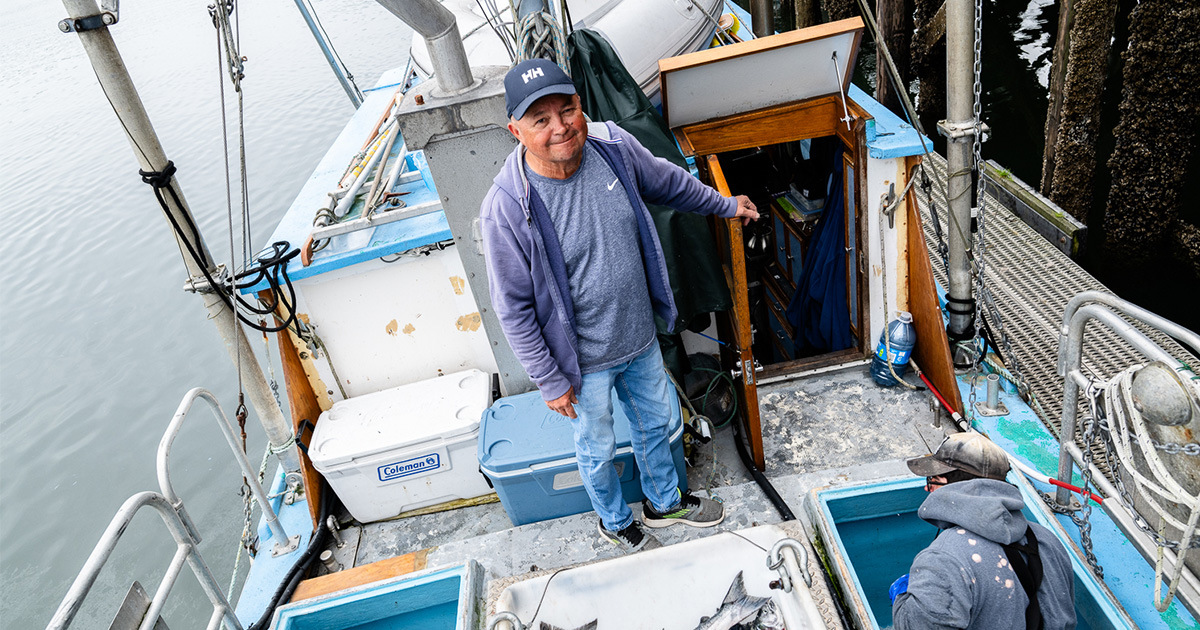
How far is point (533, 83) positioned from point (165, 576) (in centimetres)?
198

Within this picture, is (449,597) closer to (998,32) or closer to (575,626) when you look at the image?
(575,626)

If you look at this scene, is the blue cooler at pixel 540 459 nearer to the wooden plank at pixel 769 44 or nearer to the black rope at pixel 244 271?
the black rope at pixel 244 271

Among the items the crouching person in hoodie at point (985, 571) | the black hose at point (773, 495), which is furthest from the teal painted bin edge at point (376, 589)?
the crouching person in hoodie at point (985, 571)

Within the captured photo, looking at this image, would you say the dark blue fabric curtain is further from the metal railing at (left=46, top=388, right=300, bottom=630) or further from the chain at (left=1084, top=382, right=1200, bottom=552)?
the metal railing at (left=46, top=388, right=300, bottom=630)

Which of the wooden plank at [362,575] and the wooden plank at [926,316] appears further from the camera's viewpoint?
the wooden plank at [926,316]

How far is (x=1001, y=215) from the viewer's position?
700 cm

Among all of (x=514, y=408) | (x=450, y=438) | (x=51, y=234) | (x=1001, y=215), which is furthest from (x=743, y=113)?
(x=51, y=234)

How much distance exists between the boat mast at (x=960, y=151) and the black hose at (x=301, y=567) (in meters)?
3.58

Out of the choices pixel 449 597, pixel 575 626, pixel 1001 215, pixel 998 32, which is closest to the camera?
pixel 575 626

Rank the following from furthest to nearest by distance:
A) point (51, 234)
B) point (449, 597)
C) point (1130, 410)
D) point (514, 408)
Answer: point (51, 234) → point (514, 408) → point (449, 597) → point (1130, 410)

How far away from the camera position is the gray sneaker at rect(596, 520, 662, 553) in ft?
10.1

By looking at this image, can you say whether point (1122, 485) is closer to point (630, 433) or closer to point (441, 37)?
point (630, 433)

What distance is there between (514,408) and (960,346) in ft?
8.20

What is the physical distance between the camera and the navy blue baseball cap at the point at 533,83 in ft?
7.43
